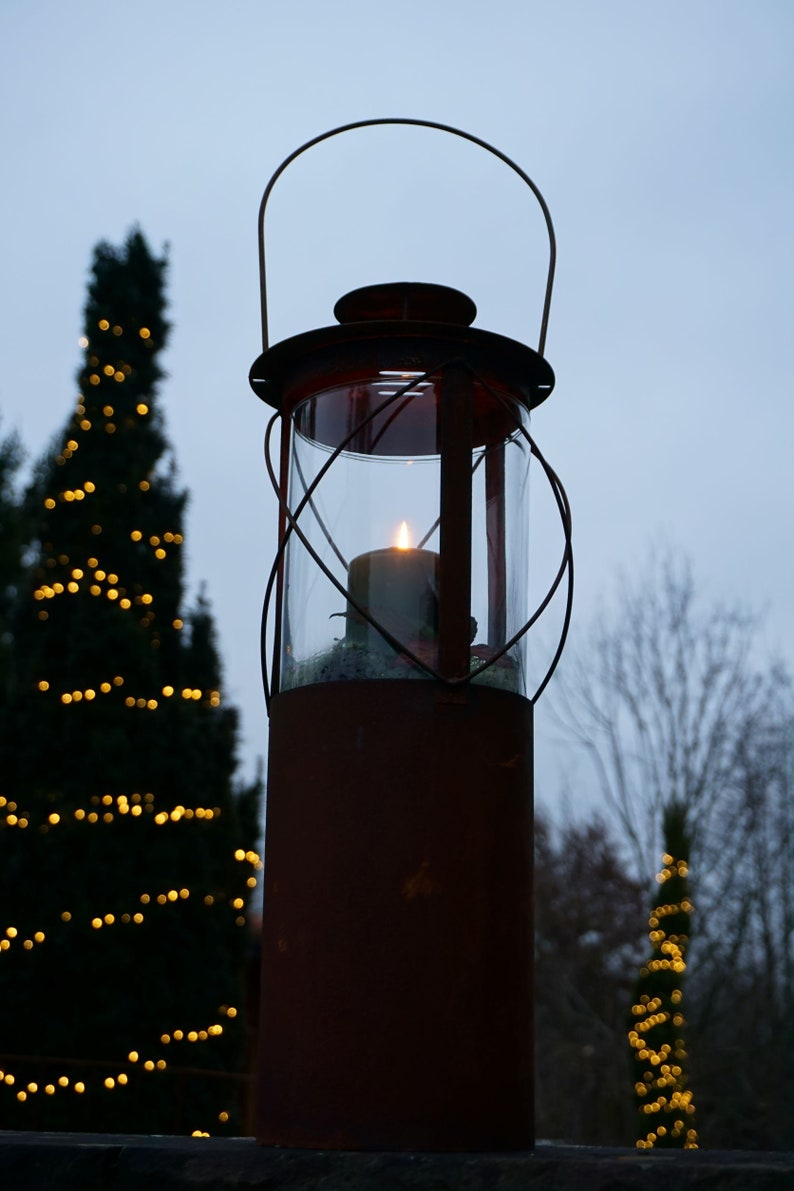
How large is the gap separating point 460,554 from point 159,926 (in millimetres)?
5558

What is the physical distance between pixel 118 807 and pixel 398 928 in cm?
556

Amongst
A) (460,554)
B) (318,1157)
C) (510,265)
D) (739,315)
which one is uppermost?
(510,265)

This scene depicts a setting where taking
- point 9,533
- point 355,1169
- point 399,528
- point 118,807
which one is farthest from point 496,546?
point 9,533

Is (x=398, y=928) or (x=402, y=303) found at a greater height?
(x=402, y=303)

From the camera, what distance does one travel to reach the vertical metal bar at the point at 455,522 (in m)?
2.13

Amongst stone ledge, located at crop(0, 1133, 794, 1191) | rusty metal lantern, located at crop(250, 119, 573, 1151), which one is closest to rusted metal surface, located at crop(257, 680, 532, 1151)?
rusty metal lantern, located at crop(250, 119, 573, 1151)

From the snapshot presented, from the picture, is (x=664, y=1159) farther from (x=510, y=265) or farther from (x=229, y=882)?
(x=510, y=265)

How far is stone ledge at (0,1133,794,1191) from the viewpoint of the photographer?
65.2 inches

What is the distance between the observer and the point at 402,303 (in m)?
2.39

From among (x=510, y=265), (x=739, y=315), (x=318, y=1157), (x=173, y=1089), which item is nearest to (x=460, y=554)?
(x=318, y=1157)

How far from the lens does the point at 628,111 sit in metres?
9.80

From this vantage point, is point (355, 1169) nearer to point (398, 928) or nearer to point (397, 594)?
point (398, 928)

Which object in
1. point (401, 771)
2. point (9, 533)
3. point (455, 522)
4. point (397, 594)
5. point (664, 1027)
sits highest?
point (9, 533)

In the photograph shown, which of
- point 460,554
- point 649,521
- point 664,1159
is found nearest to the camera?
point 664,1159
